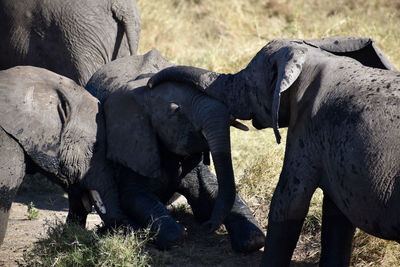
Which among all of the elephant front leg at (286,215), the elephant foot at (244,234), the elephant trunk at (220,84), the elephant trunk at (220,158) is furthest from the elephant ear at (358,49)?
the elephant foot at (244,234)

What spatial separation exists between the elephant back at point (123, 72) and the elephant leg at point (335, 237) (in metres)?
1.55

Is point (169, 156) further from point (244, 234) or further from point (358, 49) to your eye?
point (358, 49)

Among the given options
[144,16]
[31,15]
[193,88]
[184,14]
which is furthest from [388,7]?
[193,88]

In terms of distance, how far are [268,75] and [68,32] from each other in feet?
7.94

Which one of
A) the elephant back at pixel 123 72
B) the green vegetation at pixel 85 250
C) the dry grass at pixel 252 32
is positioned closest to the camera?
the green vegetation at pixel 85 250

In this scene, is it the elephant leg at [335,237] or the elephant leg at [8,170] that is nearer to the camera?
the elephant leg at [335,237]

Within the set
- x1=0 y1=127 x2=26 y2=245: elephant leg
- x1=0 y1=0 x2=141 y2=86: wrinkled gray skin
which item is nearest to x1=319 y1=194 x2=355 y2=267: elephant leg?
x1=0 y1=127 x2=26 y2=245: elephant leg

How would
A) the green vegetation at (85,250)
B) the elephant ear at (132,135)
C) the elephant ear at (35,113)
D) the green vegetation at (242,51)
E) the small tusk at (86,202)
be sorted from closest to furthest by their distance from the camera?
the green vegetation at (85,250) → the green vegetation at (242,51) → the elephant ear at (35,113) → the elephant ear at (132,135) → the small tusk at (86,202)

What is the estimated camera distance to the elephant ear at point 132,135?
417 cm

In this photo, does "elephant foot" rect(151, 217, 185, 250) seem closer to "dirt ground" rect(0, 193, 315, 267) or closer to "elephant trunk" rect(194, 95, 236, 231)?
"dirt ground" rect(0, 193, 315, 267)

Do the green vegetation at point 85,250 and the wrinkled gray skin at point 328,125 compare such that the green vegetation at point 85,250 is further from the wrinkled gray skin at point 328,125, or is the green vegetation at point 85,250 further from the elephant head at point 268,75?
the elephant head at point 268,75

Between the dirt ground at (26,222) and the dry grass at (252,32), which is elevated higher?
the dry grass at (252,32)

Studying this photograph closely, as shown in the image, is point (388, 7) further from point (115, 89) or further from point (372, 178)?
point (372, 178)

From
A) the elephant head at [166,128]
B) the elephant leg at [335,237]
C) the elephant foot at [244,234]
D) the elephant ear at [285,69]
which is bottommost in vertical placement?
the elephant foot at [244,234]
